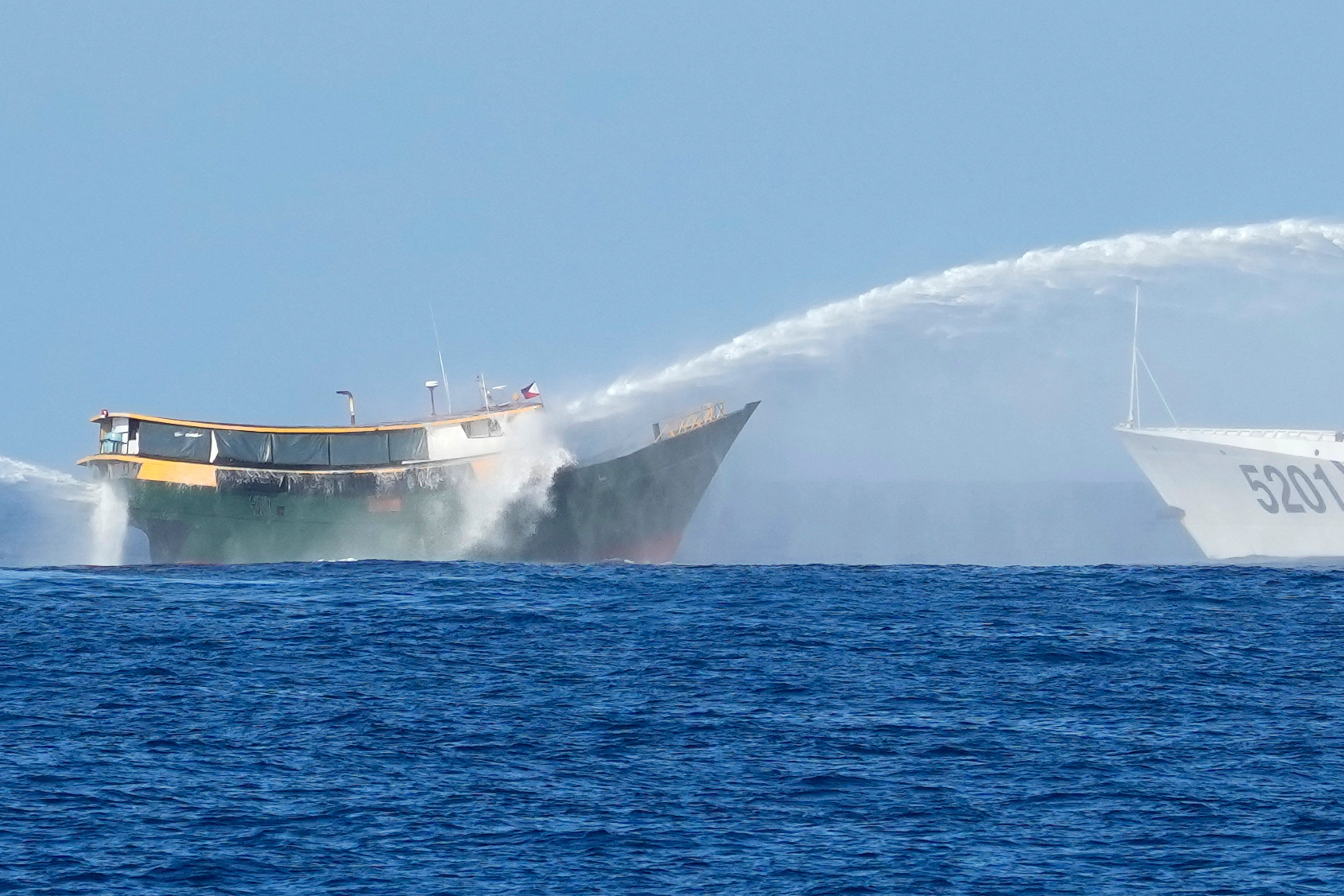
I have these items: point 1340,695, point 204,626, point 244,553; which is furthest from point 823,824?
point 244,553

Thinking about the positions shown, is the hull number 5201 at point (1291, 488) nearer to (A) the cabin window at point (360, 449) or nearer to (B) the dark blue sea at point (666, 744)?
(B) the dark blue sea at point (666, 744)

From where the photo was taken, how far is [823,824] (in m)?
31.6

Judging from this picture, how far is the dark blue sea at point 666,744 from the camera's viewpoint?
29.1 m

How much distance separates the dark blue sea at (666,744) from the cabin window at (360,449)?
866 cm

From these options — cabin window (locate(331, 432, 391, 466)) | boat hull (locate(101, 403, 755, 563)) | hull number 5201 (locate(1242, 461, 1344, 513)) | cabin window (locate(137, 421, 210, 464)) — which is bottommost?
hull number 5201 (locate(1242, 461, 1344, 513))

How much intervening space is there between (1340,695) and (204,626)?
38.2m

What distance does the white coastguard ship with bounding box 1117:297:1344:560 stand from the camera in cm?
8144

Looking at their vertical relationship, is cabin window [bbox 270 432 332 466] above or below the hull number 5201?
above

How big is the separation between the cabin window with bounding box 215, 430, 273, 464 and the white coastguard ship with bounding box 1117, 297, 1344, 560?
1765 inches

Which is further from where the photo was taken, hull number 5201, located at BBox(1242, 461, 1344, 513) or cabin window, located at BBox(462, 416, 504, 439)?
hull number 5201, located at BBox(1242, 461, 1344, 513)

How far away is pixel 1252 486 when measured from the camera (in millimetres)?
84250

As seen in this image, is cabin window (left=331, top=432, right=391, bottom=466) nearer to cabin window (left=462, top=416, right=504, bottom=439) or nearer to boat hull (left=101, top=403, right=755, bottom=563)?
boat hull (left=101, top=403, right=755, bottom=563)

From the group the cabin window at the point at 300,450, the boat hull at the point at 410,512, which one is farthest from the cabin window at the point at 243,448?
the boat hull at the point at 410,512

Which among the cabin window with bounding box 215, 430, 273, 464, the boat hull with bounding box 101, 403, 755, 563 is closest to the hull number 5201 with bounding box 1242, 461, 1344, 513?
the boat hull with bounding box 101, 403, 755, 563
